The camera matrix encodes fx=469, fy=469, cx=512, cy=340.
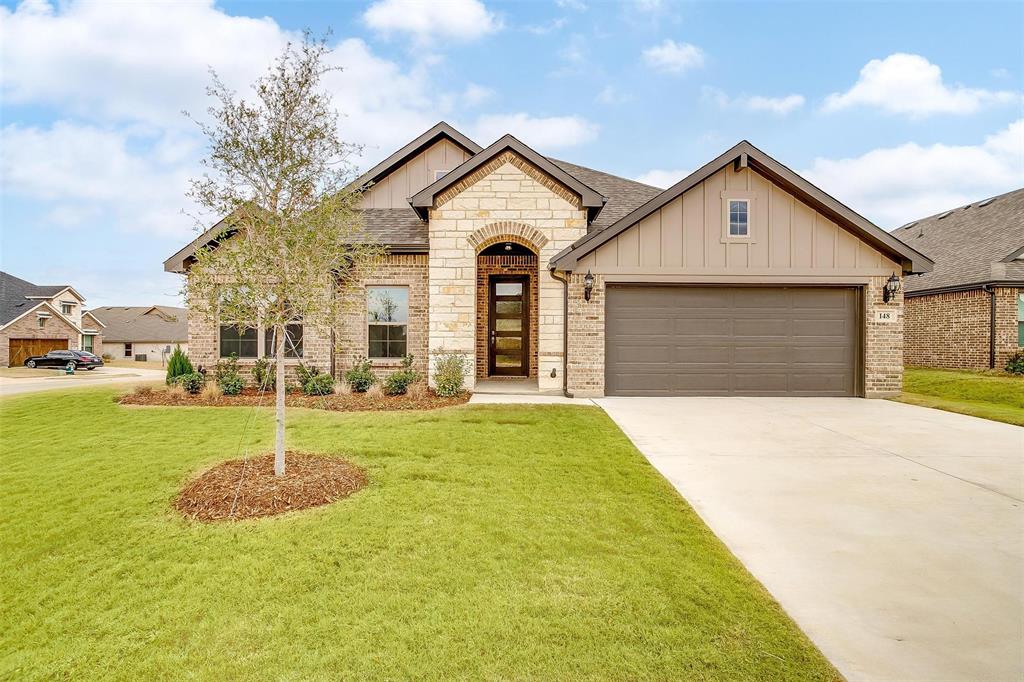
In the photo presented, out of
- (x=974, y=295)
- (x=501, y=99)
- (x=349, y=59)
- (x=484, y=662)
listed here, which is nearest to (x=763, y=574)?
(x=484, y=662)

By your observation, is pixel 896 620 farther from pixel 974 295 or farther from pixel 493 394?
pixel 974 295

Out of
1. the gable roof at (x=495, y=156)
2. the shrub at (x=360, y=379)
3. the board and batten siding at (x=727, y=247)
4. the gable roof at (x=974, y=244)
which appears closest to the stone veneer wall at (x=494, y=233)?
the gable roof at (x=495, y=156)

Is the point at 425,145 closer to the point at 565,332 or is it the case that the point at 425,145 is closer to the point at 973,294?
the point at 565,332

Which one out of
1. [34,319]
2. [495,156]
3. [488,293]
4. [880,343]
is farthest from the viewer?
[34,319]

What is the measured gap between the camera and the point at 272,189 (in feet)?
15.6

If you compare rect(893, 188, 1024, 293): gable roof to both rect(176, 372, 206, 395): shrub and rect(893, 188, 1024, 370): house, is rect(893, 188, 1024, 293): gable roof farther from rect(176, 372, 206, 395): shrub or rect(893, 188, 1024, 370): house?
rect(176, 372, 206, 395): shrub

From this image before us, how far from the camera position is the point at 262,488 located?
15.1 feet

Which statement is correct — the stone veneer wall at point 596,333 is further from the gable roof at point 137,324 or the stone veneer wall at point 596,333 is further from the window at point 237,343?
the gable roof at point 137,324

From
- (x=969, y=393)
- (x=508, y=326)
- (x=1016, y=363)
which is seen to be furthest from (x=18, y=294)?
(x=1016, y=363)

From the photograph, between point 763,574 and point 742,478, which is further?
point 742,478

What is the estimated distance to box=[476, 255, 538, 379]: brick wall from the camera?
1270 centimetres

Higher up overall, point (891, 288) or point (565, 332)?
point (891, 288)

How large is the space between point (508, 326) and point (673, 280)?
4734mm

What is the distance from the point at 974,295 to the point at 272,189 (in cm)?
2118
